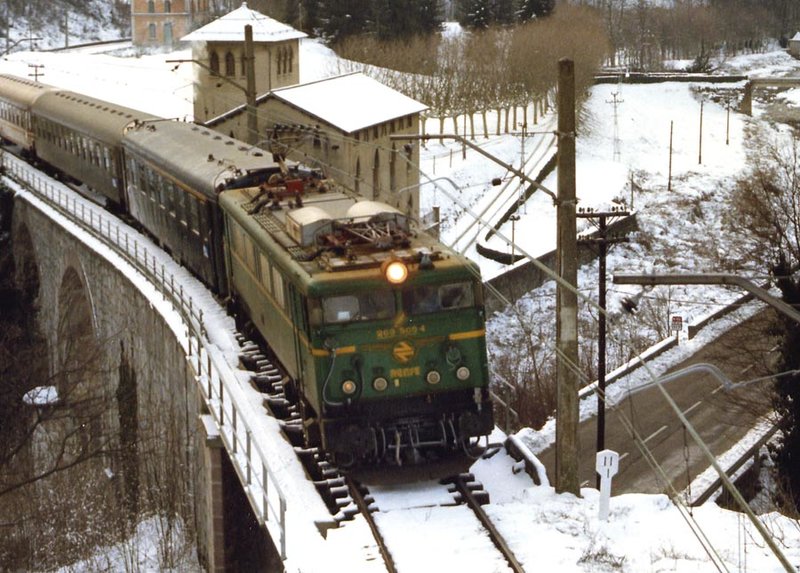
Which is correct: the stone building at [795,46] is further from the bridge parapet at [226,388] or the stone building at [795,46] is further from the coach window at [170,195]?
the coach window at [170,195]

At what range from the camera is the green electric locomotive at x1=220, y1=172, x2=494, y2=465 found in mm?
14461

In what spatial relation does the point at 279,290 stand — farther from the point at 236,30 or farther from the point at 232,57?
the point at 232,57

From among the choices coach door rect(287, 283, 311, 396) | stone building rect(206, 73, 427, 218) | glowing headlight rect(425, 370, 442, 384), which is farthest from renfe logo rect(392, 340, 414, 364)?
stone building rect(206, 73, 427, 218)

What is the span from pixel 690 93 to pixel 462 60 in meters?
21.4

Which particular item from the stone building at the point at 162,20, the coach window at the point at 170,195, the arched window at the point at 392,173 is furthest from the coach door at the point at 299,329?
the stone building at the point at 162,20

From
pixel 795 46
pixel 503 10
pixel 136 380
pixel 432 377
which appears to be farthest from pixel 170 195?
pixel 795 46

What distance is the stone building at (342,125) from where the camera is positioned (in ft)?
141

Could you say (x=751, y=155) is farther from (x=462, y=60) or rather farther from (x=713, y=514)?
(x=713, y=514)

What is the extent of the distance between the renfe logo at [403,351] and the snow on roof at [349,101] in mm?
28129

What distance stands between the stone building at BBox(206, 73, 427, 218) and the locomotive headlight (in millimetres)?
26110

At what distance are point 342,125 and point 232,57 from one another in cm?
1415

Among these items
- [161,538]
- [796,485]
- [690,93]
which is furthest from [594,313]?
[690,93]

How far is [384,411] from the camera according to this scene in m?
14.7

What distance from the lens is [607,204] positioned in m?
58.9
